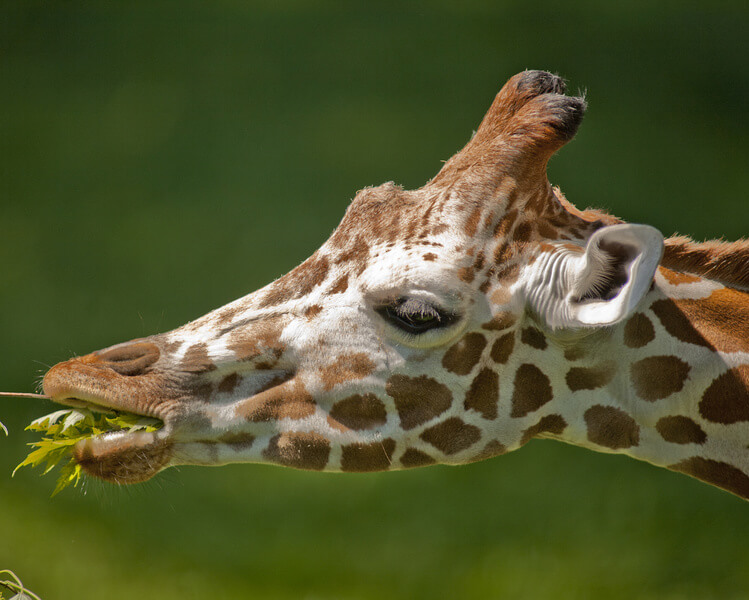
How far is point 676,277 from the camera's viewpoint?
210 cm

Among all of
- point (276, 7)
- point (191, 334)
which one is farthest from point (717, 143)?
point (191, 334)

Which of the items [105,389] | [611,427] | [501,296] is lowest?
[611,427]

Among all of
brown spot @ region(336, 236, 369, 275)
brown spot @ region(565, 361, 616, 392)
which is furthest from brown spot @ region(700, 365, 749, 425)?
brown spot @ region(336, 236, 369, 275)

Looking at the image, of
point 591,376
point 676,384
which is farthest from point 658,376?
point 591,376

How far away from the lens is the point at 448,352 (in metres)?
2.04

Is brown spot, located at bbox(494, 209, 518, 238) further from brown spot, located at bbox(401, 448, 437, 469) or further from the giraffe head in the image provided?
brown spot, located at bbox(401, 448, 437, 469)

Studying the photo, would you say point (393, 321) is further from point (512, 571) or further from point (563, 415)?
point (512, 571)

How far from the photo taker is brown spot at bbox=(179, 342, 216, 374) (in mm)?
2098

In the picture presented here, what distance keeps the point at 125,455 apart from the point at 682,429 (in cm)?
137

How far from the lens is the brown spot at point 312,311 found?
2.10 m

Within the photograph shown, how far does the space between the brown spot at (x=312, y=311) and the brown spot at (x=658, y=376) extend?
30.7 inches

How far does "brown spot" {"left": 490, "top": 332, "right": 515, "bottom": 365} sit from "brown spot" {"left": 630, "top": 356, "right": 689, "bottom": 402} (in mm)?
296

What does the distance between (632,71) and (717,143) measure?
28.0 inches

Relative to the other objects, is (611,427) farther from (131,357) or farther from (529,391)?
(131,357)
